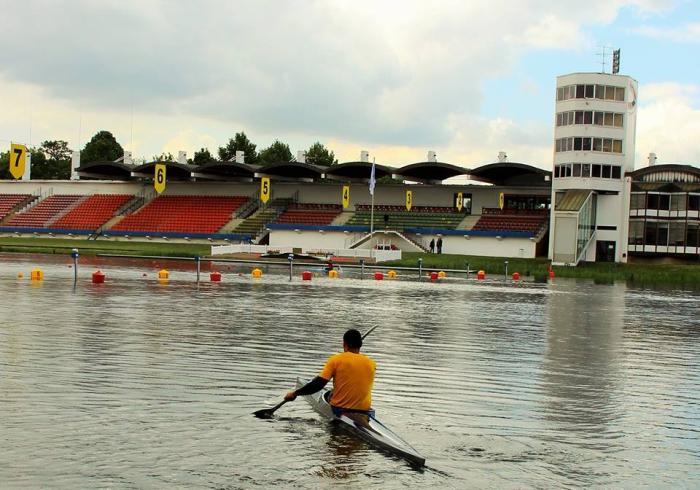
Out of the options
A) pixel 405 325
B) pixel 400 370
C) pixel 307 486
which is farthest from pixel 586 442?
pixel 405 325

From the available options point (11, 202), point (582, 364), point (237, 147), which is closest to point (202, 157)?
point (237, 147)

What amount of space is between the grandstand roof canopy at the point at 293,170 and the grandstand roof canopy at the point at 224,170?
1.60 meters

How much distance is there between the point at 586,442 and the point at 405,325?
48.2ft

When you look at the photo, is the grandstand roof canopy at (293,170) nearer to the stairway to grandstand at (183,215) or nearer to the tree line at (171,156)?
the stairway to grandstand at (183,215)

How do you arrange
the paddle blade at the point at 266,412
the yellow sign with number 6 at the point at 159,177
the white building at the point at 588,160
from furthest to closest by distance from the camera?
the yellow sign with number 6 at the point at 159,177 → the white building at the point at 588,160 → the paddle blade at the point at 266,412

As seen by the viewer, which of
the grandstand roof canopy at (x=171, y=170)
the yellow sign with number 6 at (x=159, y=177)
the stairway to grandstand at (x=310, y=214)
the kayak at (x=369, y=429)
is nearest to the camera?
the kayak at (x=369, y=429)

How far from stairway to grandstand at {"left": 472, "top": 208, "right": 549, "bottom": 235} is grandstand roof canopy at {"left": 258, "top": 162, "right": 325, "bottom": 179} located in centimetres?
1810

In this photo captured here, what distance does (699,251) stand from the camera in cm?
7781

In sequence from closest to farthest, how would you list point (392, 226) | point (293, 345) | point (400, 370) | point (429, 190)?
point (400, 370) < point (293, 345) < point (392, 226) < point (429, 190)

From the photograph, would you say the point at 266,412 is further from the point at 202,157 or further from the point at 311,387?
the point at 202,157

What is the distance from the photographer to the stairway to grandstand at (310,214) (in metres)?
89.9

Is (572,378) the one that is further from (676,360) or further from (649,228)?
(649,228)

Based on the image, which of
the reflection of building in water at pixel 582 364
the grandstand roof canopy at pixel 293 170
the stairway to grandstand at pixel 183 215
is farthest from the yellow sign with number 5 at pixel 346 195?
the reflection of building in water at pixel 582 364

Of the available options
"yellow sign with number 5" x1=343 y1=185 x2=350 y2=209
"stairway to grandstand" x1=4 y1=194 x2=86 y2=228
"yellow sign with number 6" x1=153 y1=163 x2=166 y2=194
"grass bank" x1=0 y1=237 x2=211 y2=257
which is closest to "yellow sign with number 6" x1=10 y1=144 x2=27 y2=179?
"grass bank" x1=0 y1=237 x2=211 y2=257
